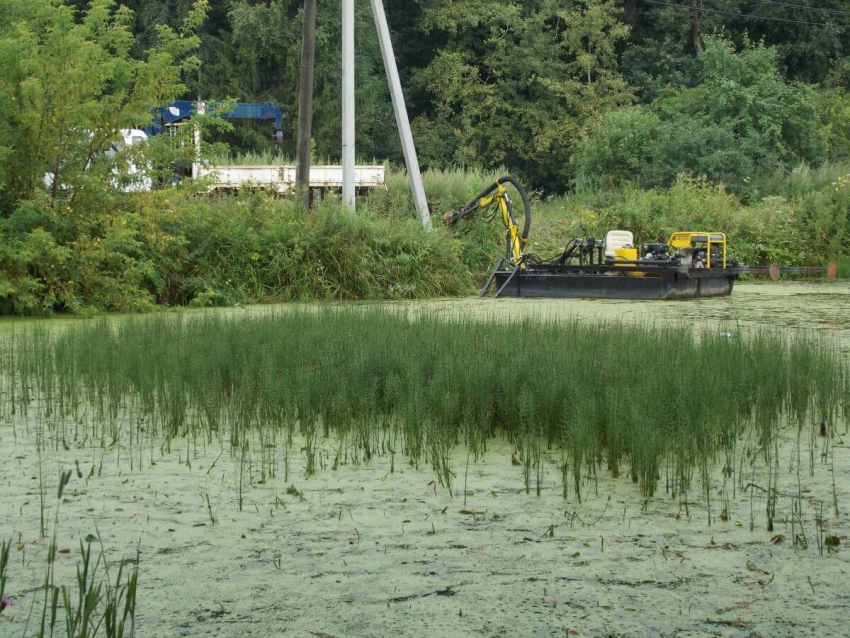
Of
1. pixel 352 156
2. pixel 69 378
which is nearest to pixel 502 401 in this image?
pixel 69 378

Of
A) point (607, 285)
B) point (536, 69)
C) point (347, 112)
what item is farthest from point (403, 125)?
point (536, 69)

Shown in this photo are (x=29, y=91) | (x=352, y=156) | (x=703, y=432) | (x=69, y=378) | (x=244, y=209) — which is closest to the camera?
(x=703, y=432)

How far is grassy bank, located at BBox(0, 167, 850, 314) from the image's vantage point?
12680 millimetres

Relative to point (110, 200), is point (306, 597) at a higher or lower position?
lower

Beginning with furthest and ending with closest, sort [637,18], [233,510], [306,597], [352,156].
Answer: [637,18]
[352,156]
[233,510]
[306,597]

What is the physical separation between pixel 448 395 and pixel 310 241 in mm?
9530

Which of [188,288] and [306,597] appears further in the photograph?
[188,288]

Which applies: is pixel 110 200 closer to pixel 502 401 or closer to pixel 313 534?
pixel 502 401

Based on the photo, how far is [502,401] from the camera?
20.9 ft

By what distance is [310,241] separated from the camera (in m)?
15.4

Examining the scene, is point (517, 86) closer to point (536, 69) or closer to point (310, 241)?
point (536, 69)

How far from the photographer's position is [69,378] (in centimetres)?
768

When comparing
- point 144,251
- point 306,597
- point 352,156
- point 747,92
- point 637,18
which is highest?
point 637,18

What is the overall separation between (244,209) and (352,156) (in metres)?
2.35
